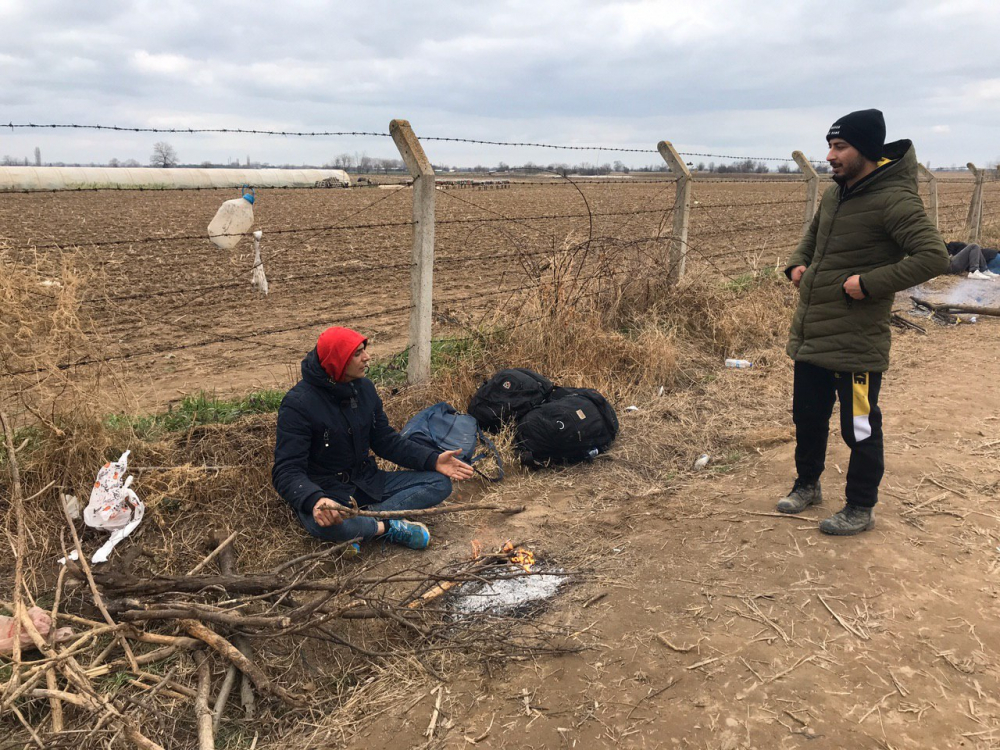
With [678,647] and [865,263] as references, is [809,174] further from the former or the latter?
[678,647]

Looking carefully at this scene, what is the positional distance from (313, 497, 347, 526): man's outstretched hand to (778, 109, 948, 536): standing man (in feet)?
7.30

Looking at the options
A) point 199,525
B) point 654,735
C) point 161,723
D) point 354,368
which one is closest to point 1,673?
point 161,723

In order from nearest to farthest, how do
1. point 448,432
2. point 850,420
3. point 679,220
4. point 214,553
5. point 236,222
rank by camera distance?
point 214,553
point 850,420
point 236,222
point 448,432
point 679,220

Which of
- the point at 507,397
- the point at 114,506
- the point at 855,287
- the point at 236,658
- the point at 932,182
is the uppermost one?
the point at 932,182

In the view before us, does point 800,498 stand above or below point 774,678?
above

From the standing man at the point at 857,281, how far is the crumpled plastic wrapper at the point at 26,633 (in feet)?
10.7

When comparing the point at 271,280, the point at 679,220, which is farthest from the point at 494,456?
the point at 271,280

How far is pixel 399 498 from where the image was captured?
368cm

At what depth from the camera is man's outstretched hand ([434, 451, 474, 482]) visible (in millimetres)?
3698

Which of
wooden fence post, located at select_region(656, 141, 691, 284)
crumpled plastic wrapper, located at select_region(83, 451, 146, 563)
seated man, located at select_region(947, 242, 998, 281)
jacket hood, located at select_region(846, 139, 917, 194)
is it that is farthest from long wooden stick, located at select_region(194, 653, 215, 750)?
seated man, located at select_region(947, 242, 998, 281)

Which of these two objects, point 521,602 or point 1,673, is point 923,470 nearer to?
point 521,602

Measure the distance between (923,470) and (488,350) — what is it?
9.85 feet

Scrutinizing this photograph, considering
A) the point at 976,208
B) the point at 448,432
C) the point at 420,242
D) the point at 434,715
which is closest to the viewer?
the point at 434,715

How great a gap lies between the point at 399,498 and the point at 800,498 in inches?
80.0
